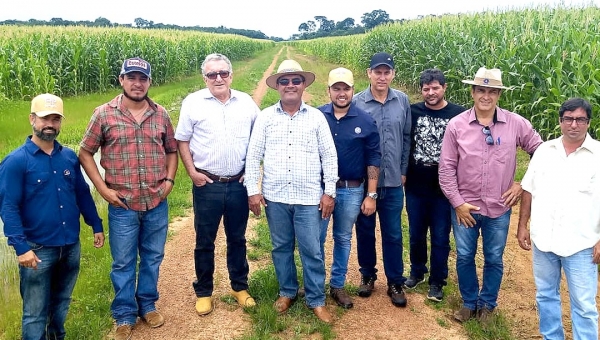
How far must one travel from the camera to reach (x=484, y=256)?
165 inches

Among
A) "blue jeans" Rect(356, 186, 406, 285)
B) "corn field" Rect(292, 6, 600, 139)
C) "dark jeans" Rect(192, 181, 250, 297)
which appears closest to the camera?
"dark jeans" Rect(192, 181, 250, 297)

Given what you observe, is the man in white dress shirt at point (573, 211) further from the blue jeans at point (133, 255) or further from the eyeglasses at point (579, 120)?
the blue jeans at point (133, 255)

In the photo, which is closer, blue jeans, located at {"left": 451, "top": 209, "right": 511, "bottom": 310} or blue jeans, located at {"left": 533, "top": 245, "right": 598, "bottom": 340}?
blue jeans, located at {"left": 533, "top": 245, "right": 598, "bottom": 340}

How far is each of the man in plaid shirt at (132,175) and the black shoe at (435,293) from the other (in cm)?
256

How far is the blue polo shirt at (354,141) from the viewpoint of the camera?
160 inches

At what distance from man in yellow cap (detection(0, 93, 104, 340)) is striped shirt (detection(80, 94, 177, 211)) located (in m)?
0.25

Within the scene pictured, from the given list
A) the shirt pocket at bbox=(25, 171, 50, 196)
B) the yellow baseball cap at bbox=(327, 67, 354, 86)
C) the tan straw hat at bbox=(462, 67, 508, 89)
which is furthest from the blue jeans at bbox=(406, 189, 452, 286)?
the shirt pocket at bbox=(25, 171, 50, 196)

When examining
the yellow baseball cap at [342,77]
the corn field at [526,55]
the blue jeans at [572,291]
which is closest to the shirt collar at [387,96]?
the yellow baseball cap at [342,77]

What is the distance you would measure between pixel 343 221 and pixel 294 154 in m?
0.81

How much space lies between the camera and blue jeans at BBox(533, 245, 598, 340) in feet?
11.0

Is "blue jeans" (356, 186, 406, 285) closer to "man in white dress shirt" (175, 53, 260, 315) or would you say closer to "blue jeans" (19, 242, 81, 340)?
"man in white dress shirt" (175, 53, 260, 315)

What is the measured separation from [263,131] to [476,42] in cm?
906

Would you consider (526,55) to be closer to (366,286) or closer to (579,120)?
(579,120)

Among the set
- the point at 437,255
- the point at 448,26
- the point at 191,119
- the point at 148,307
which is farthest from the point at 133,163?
the point at 448,26
